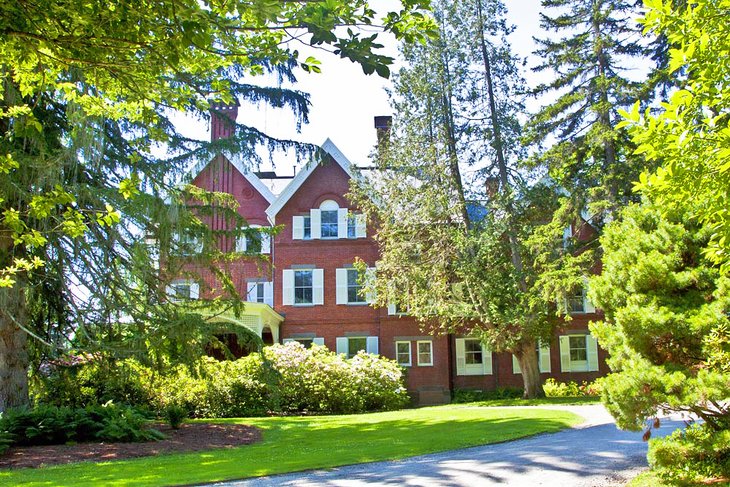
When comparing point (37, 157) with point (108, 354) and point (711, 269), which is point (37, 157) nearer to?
point (108, 354)

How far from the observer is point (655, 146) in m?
5.11

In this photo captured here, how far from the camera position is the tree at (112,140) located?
4.88m

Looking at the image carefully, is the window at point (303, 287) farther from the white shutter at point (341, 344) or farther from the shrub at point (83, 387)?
the shrub at point (83, 387)

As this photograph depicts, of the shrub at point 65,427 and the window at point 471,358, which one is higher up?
the window at point 471,358

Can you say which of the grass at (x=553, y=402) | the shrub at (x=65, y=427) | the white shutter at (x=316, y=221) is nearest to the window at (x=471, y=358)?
the grass at (x=553, y=402)

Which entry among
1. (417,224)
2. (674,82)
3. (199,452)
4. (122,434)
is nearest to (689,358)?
(199,452)

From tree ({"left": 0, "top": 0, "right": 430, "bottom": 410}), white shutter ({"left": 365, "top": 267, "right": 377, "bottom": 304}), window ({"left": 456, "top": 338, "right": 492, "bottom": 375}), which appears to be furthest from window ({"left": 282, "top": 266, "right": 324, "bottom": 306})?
tree ({"left": 0, "top": 0, "right": 430, "bottom": 410})

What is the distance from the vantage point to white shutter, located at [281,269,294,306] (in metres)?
30.2

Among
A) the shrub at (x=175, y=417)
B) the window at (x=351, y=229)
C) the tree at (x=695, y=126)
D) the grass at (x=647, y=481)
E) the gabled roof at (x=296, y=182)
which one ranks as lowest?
the grass at (x=647, y=481)

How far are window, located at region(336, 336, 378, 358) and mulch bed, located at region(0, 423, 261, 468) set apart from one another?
45.5 feet

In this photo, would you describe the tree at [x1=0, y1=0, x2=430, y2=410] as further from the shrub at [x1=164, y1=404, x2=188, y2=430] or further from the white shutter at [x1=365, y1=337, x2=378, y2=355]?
the white shutter at [x1=365, y1=337, x2=378, y2=355]

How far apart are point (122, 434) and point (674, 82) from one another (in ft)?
62.3

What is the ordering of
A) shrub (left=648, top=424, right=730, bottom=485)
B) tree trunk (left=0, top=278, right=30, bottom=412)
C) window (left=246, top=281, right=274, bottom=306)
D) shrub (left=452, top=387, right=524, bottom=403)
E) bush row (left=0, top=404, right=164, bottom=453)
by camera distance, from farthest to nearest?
window (left=246, top=281, right=274, bottom=306), shrub (left=452, top=387, right=524, bottom=403), tree trunk (left=0, top=278, right=30, bottom=412), bush row (left=0, top=404, right=164, bottom=453), shrub (left=648, top=424, right=730, bottom=485)

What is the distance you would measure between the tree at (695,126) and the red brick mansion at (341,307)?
2431cm
